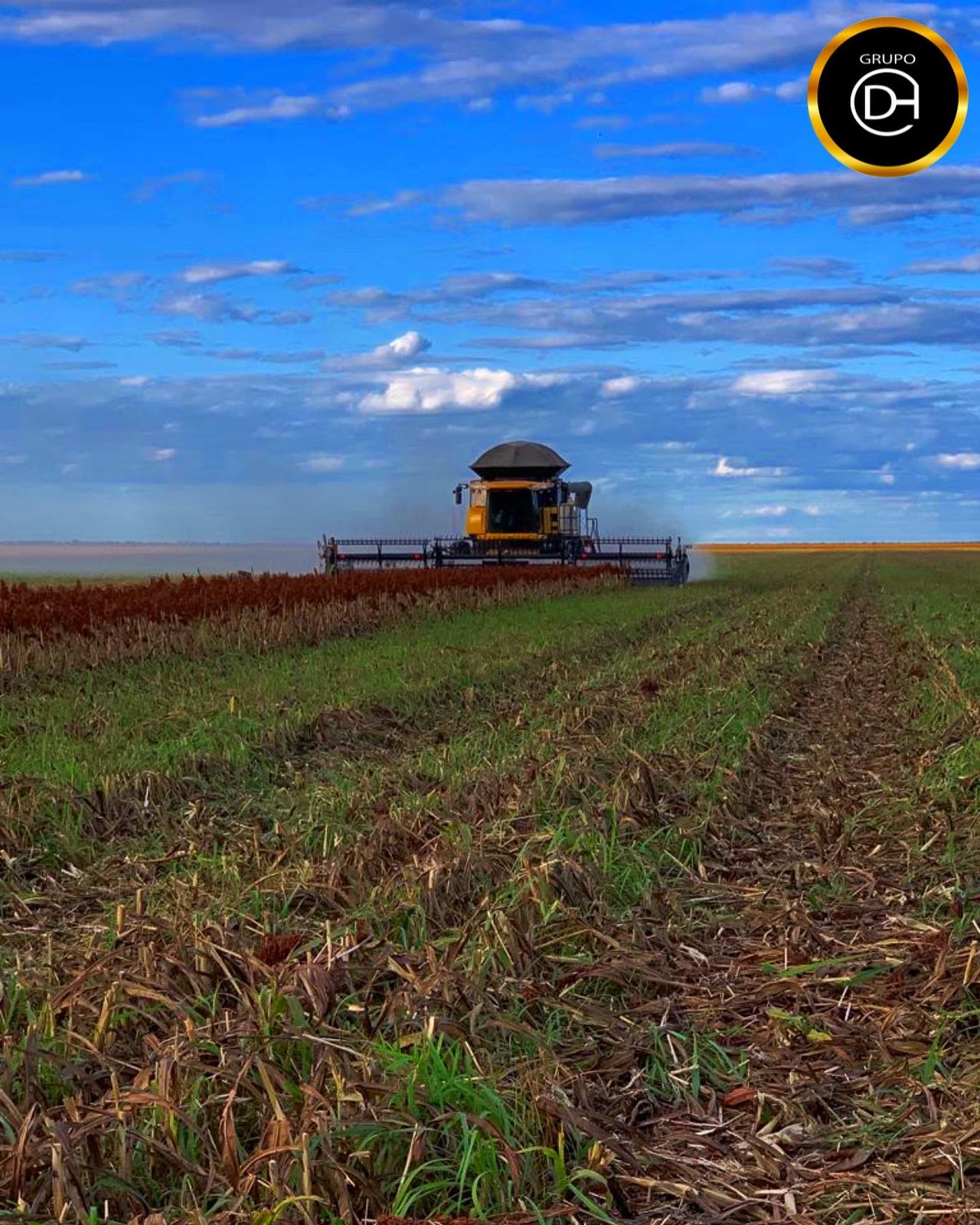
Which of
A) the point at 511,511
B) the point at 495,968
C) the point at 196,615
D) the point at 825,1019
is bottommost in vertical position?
the point at 825,1019

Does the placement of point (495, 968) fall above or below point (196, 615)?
below

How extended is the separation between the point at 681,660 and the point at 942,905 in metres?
10.8

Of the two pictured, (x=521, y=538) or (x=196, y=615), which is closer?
(x=196, y=615)

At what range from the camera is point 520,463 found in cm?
4453

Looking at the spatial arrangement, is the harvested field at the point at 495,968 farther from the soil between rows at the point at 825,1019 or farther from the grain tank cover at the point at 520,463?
the grain tank cover at the point at 520,463

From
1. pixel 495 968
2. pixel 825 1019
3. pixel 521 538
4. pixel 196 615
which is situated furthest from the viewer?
pixel 521 538

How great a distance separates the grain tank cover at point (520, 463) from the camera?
44.4 m

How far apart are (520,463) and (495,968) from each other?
130ft

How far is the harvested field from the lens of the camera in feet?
12.9

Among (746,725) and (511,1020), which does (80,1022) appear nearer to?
(511,1020)

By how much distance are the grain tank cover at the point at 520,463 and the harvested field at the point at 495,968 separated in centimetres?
3183

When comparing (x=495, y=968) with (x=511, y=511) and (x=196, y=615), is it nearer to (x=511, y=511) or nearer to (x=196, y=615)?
(x=196, y=615)

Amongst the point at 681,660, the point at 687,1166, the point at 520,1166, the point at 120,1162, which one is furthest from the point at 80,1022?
the point at 681,660

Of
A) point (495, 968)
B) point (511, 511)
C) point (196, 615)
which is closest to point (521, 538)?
point (511, 511)
